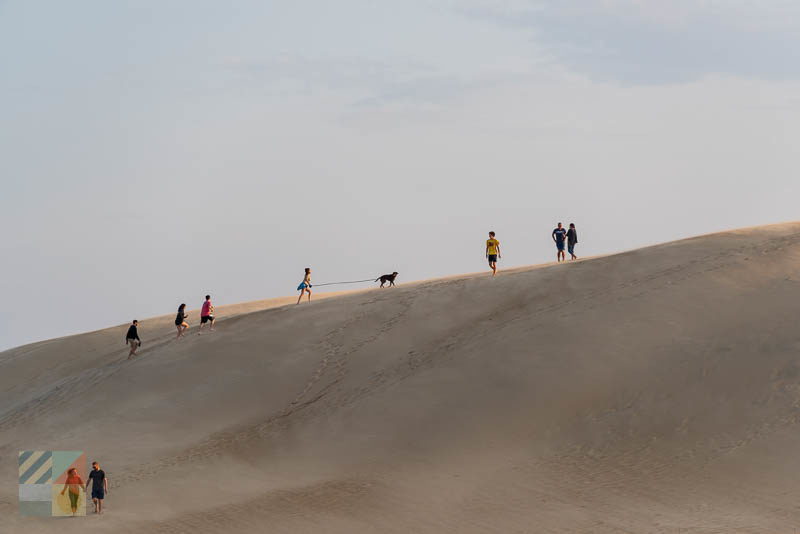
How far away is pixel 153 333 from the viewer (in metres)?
36.6

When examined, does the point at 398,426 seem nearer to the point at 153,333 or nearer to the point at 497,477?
the point at 497,477

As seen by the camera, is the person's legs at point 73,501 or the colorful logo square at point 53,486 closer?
the person's legs at point 73,501

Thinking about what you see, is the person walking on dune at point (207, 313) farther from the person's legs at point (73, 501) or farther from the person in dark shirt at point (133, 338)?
the person's legs at point (73, 501)

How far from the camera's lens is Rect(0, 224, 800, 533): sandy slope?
1827 centimetres

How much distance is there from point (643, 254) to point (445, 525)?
1358cm

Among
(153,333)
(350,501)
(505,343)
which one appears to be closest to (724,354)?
(505,343)

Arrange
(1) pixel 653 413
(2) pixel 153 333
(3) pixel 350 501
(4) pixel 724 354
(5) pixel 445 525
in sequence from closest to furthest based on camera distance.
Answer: (5) pixel 445 525 → (3) pixel 350 501 → (1) pixel 653 413 → (4) pixel 724 354 → (2) pixel 153 333

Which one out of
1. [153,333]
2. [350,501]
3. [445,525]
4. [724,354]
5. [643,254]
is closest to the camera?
[445,525]

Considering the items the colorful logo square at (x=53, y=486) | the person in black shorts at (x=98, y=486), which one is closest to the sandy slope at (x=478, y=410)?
the person in black shorts at (x=98, y=486)

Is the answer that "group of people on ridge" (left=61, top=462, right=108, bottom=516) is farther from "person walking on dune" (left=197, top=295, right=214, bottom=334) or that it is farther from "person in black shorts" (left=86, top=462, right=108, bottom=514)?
"person walking on dune" (left=197, top=295, right=214, bottom=334)

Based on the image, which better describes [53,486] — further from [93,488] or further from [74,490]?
[93,488]

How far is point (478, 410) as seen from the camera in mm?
21984

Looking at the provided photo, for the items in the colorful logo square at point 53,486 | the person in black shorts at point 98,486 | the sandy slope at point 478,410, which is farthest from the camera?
the colorful logo square at point 53,486

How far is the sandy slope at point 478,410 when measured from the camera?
18.3m
